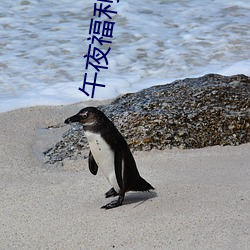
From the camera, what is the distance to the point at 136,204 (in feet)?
13.0

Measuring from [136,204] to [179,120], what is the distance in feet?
4.32

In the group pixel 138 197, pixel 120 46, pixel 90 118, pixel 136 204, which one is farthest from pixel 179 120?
pixel 120 46

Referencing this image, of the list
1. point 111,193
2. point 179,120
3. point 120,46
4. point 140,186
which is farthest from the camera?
point 120,46

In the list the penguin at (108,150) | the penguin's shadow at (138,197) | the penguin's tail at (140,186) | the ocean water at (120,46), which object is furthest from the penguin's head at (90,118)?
the ocean water at (120,46)

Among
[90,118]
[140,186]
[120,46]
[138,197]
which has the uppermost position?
[90,118]

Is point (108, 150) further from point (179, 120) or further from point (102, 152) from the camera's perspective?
point (179, 120)

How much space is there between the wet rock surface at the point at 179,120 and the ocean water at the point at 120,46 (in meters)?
1.38

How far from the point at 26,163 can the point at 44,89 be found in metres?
2.35

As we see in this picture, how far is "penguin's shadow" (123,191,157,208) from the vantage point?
4.00m

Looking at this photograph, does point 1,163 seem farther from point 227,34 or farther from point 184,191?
point 227,34

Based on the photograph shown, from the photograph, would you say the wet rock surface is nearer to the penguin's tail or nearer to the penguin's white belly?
the penguin's tail

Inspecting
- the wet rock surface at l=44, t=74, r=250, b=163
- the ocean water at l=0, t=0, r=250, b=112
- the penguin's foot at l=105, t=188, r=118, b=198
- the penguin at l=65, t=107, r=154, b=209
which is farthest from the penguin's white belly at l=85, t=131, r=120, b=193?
the ocean water at l=0, t=0, r=250, b=112

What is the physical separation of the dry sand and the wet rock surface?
0.33ft

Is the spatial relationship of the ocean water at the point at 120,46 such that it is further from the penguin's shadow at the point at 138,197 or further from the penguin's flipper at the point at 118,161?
the penguin's flipper at the point at 118,161
